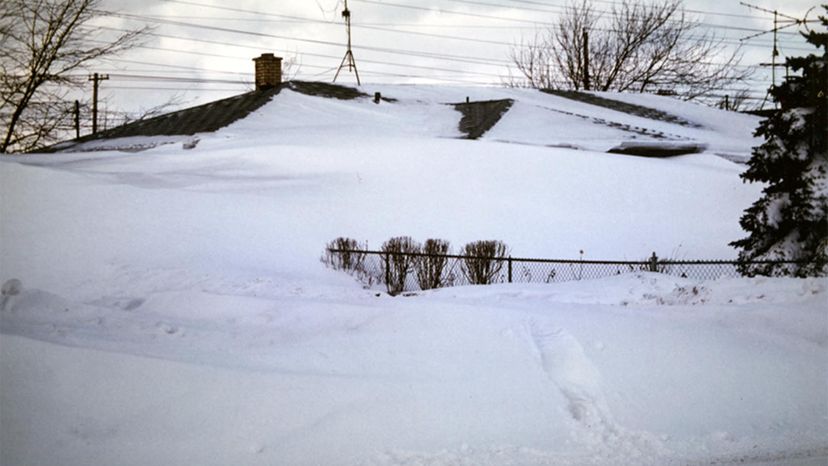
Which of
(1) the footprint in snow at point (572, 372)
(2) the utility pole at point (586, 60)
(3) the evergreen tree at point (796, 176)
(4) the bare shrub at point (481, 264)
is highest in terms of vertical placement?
(2) the utility pole at point (586, 60)

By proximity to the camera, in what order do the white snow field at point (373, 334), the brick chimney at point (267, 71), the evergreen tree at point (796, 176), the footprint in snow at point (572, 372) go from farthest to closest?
the brick chimney at point (267, 71), the evergreen tree at point (796, 176), the footprint in snow at point (572, 372), the white snow field at point (373, 334)

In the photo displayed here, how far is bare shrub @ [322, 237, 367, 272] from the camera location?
1202 cm

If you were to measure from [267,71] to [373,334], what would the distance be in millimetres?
19442

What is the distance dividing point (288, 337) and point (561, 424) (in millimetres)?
3024

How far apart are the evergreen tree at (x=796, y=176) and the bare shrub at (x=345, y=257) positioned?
251 inches

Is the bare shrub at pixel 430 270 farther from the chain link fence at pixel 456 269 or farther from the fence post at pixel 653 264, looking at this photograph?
the fence post at pixel 653 264

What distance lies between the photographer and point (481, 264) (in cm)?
1144

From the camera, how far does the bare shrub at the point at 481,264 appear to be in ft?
37.5

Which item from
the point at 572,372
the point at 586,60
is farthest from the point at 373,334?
the point at 586,60

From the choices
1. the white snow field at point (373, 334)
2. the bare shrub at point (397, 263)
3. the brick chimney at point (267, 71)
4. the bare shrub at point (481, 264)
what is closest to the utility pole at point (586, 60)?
the brick chimney at point (267, 71)

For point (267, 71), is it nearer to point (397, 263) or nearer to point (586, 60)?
point (397, 263)

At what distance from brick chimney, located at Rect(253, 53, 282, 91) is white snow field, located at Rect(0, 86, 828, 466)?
367 inches

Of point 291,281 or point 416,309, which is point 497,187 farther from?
point 416,309

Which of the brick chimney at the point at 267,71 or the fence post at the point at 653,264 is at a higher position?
the brick chimney at the point at 267,71
